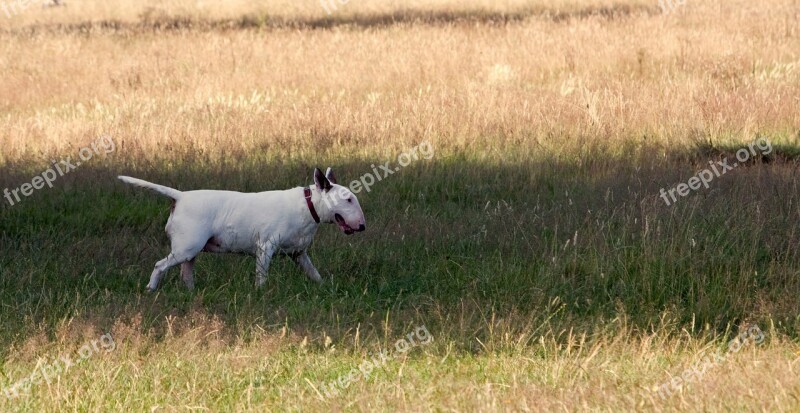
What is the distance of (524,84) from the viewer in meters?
14.5

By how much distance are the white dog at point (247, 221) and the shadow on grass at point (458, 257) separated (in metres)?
0.23

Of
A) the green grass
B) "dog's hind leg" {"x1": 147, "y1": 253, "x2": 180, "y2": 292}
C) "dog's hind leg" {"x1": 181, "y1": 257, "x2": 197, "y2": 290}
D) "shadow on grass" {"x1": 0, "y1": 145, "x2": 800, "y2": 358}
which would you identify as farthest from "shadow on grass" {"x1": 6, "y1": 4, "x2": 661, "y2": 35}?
"dog's hind leg" {"x1": 147, "y1": 253, "x2": 180, "y2": 292}

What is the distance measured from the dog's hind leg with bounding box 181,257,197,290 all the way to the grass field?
14cm

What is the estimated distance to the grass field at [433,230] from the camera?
5.05 m

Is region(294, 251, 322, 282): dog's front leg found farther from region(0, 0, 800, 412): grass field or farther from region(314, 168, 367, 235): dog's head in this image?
region(314, 168, 367, 235): dog's head

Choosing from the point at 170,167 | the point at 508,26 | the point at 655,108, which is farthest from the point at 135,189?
the point at 508,26

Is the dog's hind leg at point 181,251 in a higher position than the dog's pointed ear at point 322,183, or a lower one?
lower

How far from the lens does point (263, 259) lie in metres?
6.86

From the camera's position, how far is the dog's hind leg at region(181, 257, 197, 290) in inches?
276

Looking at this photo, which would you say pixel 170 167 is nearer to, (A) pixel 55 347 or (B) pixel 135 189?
(B) pixel 135 189

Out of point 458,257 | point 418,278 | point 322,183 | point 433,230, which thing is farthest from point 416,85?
point 322,183

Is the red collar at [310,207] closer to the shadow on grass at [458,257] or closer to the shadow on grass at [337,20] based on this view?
the shadow on grass at [458,257]

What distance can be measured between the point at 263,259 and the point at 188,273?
57 cm

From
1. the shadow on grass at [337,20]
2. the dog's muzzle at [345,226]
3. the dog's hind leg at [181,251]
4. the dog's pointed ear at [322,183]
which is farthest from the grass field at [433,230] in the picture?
the shadow on grass at [337,20]
